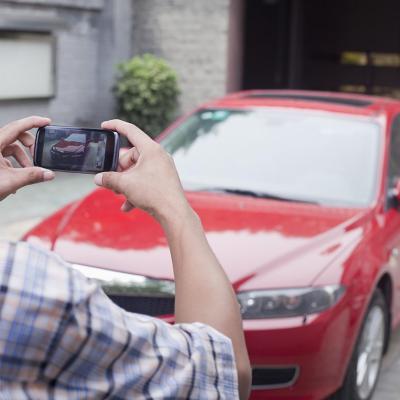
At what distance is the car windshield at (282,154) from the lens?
4.99 metres

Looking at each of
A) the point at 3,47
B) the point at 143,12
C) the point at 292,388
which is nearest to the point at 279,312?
the point at 292,388

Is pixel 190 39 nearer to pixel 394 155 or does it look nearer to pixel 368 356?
pixel 394 155

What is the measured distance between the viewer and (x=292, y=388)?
3863mm

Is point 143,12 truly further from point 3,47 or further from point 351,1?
point 351,1

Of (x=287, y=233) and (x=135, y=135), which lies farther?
(x=287, y=233)

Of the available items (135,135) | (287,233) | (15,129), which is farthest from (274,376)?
(135,135)

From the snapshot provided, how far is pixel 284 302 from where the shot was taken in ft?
12.8

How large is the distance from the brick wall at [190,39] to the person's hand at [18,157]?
12116 millimetres

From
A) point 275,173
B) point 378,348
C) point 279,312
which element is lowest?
point 378,348

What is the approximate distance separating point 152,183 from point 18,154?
1.49 feet

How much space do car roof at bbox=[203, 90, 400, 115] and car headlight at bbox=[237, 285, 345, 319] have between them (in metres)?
1.85

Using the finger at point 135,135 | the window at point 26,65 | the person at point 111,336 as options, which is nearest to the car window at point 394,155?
the finger at point 135,135

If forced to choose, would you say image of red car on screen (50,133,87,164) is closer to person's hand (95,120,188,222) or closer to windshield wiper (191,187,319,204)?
person's hand (95,120,188,222)

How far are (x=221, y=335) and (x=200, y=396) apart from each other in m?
0.10
